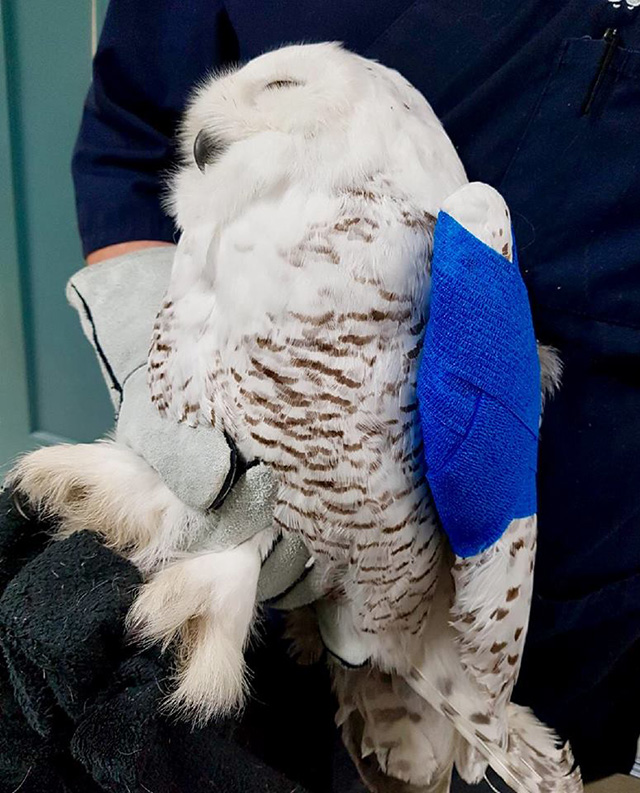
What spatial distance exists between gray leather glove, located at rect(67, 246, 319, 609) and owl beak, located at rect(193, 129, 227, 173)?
0.17 metres

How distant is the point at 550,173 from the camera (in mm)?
595

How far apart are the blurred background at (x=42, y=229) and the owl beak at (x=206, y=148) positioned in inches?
35.3

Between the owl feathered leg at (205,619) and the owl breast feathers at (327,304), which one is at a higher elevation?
the owl breast feathers at (327,304)

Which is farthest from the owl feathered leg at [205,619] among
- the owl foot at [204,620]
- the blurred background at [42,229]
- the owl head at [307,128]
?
the blurred background at [42,229]

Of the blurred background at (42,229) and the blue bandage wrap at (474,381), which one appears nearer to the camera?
the blue bandage wrap at (474,381)

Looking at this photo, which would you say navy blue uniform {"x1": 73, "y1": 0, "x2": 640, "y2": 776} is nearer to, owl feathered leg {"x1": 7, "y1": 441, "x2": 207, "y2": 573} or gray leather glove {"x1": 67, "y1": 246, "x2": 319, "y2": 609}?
gray leather glove {"x1": 67, "y1": 246, "x2": 319, "y2": 609}

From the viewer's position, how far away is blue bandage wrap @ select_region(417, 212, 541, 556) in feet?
1.39

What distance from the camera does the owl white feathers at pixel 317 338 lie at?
1.47 feet

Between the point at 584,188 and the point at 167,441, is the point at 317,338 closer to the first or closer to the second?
the point at 167,441

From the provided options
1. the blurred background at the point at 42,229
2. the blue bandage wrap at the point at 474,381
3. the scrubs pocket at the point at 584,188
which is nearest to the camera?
the blue bandage wrap at the point at 474,381

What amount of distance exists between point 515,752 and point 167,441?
432 mm

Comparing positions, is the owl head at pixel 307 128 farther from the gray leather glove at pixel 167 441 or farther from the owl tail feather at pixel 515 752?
the owl tail feather at pixel 515 752

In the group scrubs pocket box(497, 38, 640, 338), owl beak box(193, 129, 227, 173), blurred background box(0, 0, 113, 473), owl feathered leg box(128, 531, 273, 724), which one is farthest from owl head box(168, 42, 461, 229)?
blurred background box(0, 0, 113, 473)

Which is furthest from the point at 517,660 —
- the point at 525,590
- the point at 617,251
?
the point at 617,251
